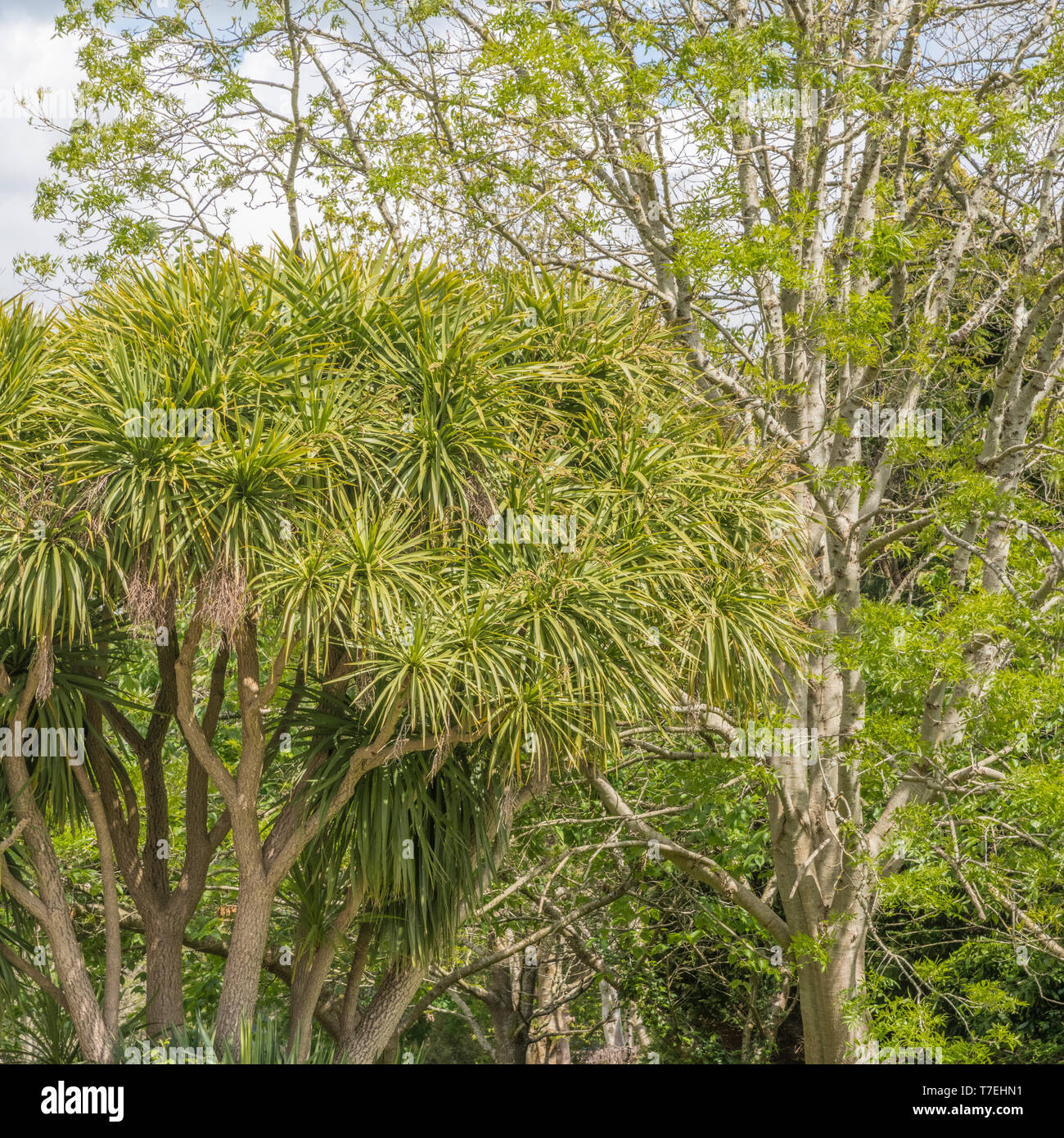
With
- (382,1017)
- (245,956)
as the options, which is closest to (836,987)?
(382,1017)

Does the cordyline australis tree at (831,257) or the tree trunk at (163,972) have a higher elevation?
the cordyline australis tree at (831,257)

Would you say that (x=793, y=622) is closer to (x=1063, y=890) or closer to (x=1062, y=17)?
(x=1063, y=890)

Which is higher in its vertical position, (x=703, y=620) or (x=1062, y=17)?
(x=1062, y=17)

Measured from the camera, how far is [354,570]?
212 inches

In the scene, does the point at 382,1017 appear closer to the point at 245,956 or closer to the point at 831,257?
the point at 245,956

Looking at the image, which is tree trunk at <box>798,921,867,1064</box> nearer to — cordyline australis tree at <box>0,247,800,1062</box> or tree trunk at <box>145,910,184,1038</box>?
cordyline australis tree at <box>0,247,800,1062</box>

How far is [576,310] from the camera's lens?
710 cm

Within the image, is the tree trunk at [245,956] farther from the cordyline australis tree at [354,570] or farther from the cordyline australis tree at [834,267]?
the cordyline australis tree at [834,267]

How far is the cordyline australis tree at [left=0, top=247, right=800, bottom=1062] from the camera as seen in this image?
18.2 feet

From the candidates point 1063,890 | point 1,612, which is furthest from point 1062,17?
point 1,612

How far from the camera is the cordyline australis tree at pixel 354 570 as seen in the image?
18.2 ft

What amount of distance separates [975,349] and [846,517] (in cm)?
222

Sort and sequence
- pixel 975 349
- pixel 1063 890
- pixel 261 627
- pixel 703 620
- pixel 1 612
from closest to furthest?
pixel 1 612 → pixel 703 620 → pixel 261 627 → pixel 1063 890 → pixel 975 349

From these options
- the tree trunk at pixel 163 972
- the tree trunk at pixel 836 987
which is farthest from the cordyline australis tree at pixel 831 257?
the tree trunk at pixel 163 972
